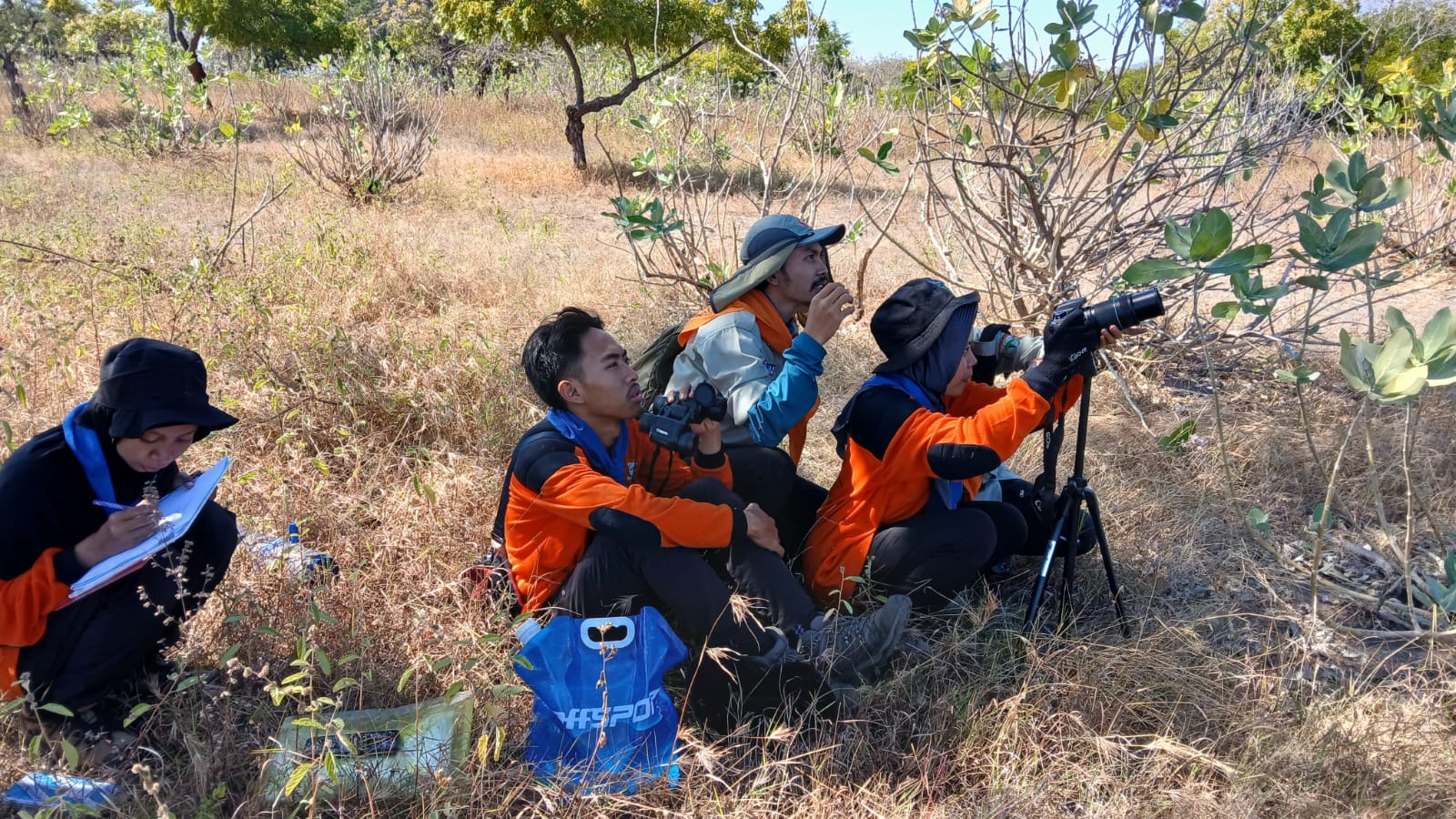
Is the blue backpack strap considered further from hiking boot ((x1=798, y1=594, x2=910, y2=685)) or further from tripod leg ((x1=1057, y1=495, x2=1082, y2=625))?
tripod leg ((x1=1057, y1=495, x2=1082, y2=625))

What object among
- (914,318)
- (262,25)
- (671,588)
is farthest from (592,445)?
(262,25)

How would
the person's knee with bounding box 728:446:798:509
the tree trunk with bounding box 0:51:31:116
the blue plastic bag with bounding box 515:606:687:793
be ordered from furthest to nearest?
the tree trunk with bounding box 0:51:31:116 → the person's knee with bounding box 728:446:798:509 → the blue plastic bag with bounding box 515:606:687:793

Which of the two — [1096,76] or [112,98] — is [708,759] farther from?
[112,98]

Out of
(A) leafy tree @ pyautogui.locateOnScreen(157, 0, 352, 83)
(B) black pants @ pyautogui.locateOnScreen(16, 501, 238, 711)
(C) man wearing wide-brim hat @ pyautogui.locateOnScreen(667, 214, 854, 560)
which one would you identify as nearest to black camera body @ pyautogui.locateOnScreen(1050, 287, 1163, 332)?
(C) man wearing wide-brim hat @ pyautogui.locateOnScreen(667, 214, 854, 560)

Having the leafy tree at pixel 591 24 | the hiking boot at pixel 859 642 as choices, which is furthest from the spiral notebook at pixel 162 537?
the leafy tree at pixel 591 24

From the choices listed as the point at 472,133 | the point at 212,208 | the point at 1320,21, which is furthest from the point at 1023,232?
the point at 1320,21

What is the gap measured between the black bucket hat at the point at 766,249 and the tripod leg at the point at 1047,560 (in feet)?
3.07

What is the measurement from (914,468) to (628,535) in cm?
69

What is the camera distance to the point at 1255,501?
3035 mm

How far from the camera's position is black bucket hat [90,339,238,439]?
180 centimetres

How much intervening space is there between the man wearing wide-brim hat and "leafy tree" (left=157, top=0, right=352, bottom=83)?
1407 cm

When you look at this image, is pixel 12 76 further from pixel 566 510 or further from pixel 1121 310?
pixel 1121 310

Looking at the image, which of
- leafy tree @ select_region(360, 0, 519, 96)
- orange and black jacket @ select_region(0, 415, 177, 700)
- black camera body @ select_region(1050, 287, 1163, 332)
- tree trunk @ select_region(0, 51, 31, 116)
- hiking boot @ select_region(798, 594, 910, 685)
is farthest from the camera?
leafy tree @ select_region(360, 0, 519, 96)

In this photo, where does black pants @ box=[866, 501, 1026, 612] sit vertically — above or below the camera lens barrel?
below
